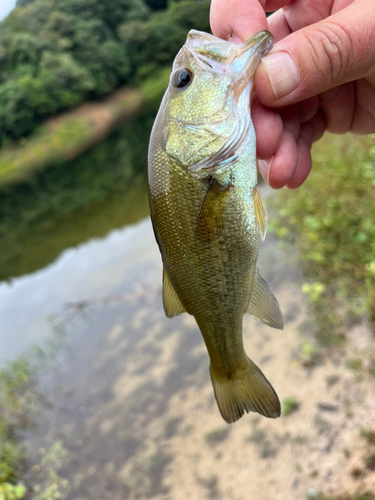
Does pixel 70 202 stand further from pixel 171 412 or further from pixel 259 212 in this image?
pixel 259 212

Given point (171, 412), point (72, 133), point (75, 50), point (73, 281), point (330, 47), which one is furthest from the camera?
point (75, 50)

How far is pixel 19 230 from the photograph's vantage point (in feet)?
48.4

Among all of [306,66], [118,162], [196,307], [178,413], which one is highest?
[306,66]

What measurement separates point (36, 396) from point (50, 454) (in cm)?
110

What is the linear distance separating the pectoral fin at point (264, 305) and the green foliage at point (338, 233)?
2.11 m

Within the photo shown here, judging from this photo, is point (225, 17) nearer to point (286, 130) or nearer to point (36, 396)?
point (286, 130)

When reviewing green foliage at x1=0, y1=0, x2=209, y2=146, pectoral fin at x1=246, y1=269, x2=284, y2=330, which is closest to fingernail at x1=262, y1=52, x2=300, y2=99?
pectoral fin at x1=246, y1=269, x2=284, y2=330

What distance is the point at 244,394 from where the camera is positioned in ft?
5.73

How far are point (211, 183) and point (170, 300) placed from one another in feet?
2.16

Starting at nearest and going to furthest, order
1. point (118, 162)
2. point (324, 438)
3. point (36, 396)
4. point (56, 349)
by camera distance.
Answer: point (324, 438)
point (36, 396)
point (56, 349)
point (118, 162)

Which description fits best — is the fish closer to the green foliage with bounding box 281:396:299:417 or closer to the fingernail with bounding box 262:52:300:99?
the fingernail with bounding box 262:52:300:99

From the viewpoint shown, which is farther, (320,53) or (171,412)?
(171,412)

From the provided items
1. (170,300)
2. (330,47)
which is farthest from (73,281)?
(330,47)

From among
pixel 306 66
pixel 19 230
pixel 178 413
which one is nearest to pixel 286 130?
pixel 306 66
